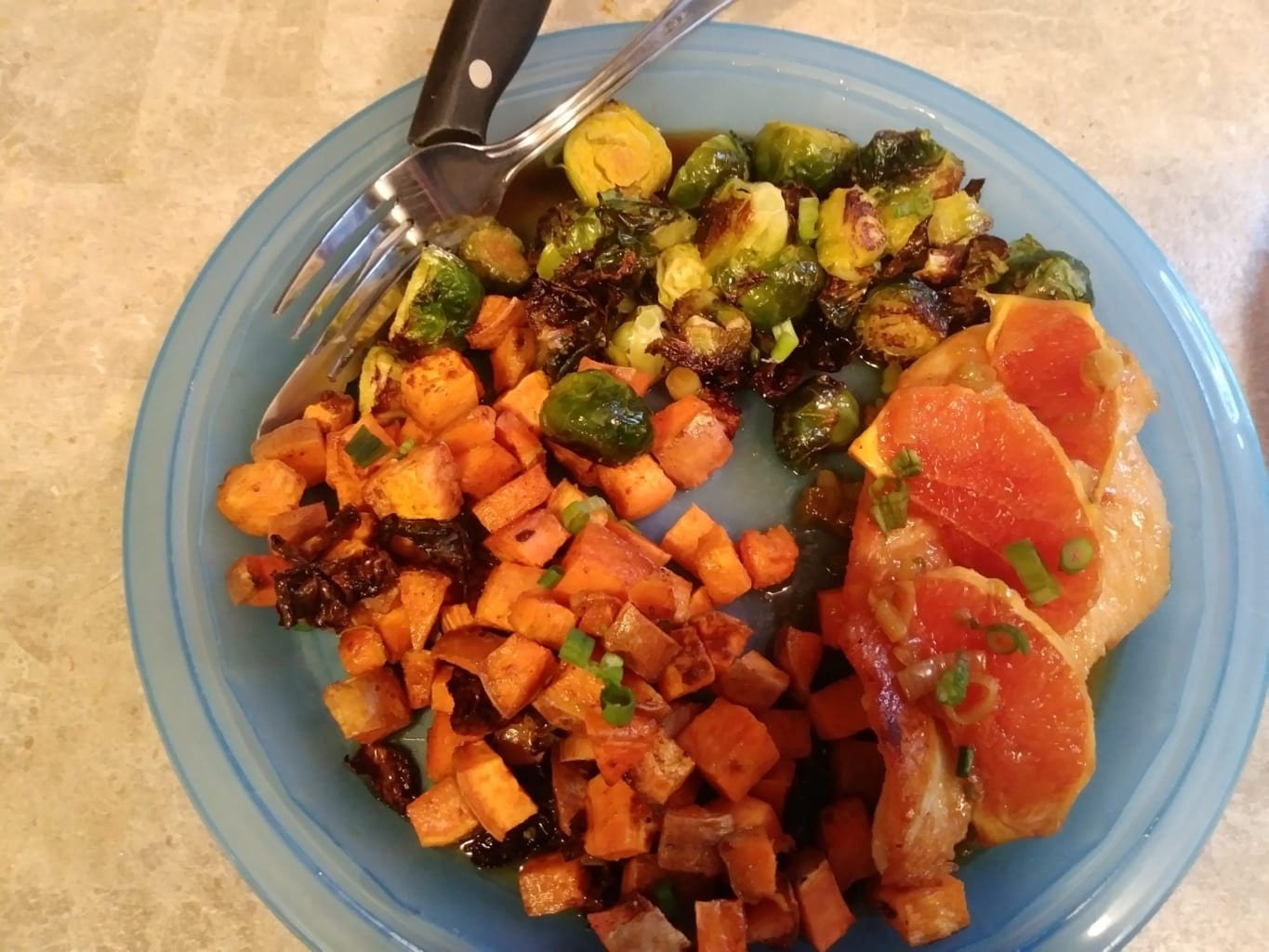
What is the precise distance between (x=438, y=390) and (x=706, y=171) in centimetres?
87

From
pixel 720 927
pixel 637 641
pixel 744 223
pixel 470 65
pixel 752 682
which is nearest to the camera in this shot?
pixel 720 927

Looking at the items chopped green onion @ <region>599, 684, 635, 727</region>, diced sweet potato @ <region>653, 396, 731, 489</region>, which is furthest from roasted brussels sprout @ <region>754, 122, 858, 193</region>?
chopped green onion @ <region>599, 684, 635, 727</region>

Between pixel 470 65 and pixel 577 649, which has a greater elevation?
pixel 470 65

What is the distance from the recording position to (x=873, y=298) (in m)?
2.28

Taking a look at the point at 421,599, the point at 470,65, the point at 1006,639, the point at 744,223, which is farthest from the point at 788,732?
the point at 470,65

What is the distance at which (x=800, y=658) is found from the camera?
81.0 inches

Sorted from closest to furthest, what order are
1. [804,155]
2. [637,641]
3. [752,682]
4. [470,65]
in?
1. [637,641]
2. [752,682]
3. [470,65]
4. [804,155]

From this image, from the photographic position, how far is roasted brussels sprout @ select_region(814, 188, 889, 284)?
7.24ft

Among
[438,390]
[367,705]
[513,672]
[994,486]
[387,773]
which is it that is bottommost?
[387,773]

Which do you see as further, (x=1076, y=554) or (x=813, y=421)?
(x=813, y=421)

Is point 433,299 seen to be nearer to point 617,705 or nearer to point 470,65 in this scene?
point 470,65

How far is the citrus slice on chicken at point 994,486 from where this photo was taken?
6.26ft

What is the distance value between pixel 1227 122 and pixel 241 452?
9.70 feet

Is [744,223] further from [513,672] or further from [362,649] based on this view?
[362,649]
